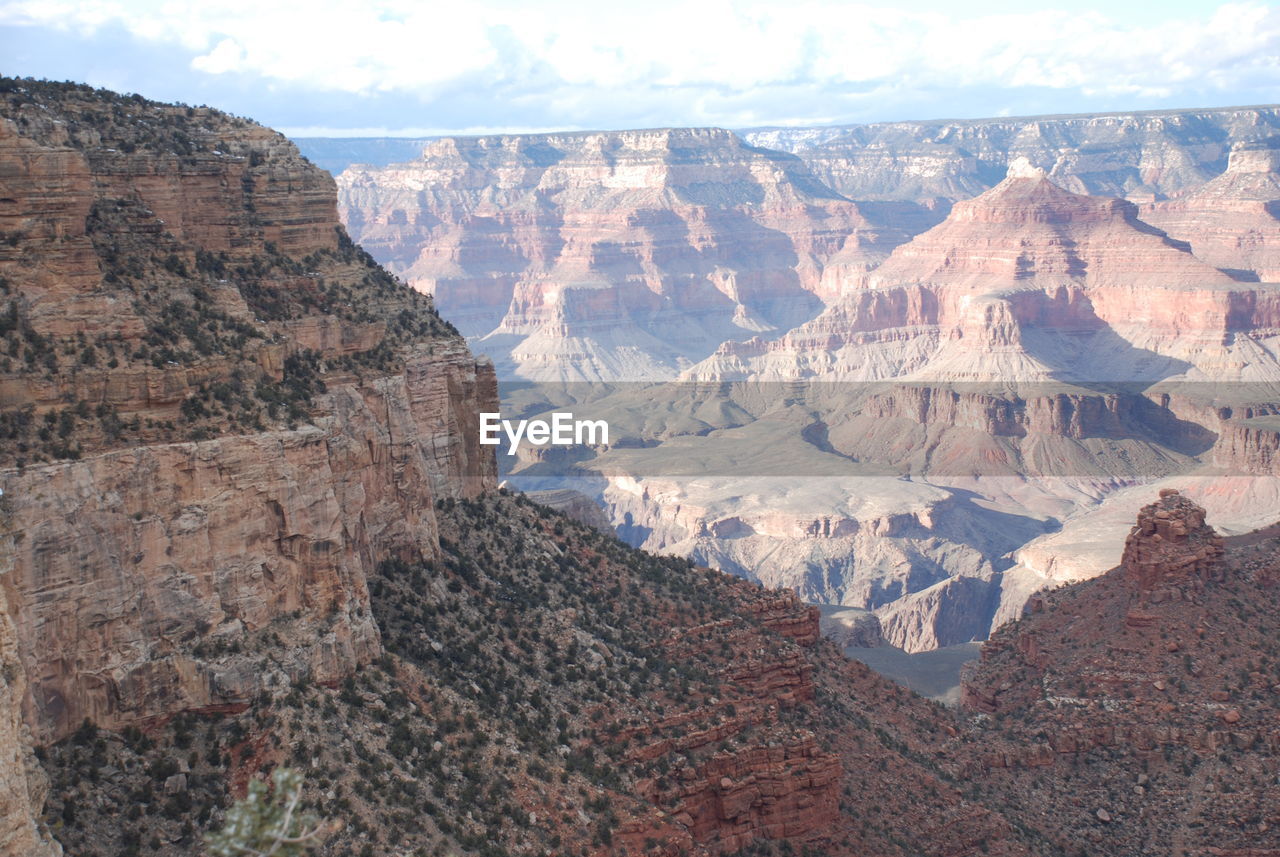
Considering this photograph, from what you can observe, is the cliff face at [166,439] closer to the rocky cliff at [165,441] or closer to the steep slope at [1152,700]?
the rocky cliff at [165,441]

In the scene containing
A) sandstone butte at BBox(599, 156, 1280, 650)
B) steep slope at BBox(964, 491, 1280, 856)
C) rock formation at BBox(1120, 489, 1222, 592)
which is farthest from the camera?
sandstone butte at BBox(599, 156, 1280, 650)

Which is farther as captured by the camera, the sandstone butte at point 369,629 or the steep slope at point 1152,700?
the steep slope at point 1152,700

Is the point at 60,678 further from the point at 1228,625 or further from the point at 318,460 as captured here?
the point at 1228,625

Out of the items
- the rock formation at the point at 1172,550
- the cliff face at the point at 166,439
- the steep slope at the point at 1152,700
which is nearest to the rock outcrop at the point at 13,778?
the cliff face at the point at 166,439

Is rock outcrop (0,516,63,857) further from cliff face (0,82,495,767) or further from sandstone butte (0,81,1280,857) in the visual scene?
cliff face (0,82,495,767)

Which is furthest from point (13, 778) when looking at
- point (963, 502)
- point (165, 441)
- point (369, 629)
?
point (963, 502)

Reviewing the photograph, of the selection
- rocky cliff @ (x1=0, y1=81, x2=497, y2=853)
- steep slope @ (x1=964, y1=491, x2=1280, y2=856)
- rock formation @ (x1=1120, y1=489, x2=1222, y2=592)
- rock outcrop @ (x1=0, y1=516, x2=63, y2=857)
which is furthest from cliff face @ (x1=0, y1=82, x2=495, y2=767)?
rock formation @ (x1=1120, y1=489, x2=1222, y2=592)

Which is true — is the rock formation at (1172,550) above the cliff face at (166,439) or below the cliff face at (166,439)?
below
